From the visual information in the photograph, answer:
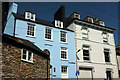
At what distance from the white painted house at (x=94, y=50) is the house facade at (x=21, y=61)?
9151mm

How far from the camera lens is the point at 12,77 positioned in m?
10.1

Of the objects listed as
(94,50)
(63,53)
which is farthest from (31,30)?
(94,50)

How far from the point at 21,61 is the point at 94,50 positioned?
15.9 meters

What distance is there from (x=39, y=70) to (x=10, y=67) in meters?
3.78

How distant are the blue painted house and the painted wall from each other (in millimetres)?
1359

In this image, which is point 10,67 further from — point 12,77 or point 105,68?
point 105,68

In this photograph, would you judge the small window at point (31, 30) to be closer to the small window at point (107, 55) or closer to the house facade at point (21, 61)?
the house facade at point (21, 61)

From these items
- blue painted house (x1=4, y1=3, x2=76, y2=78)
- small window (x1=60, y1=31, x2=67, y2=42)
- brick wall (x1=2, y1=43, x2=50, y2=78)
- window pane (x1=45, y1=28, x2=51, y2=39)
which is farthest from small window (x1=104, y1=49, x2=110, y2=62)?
brick wall (x1=2, y1=43, x2=50, y2=78)

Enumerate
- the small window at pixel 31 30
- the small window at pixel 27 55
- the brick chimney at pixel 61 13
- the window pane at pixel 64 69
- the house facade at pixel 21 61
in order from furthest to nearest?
the brick chimney at pixel 61 13 → the window pane at pixel 64 69 → the small window at pixel 31 30 → the small window at pixel 27 55 → the house facade at pixel 21 61

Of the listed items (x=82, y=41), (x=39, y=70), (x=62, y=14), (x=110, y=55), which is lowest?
(x=39, y=70)

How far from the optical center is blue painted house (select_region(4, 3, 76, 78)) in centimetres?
1941

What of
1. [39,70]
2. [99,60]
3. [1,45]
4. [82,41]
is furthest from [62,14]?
[1,45]

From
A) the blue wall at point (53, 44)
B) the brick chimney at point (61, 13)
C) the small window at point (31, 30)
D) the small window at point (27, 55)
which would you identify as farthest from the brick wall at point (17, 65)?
the brick chimney at point (61, 13)

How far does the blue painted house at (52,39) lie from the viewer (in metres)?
19.4
